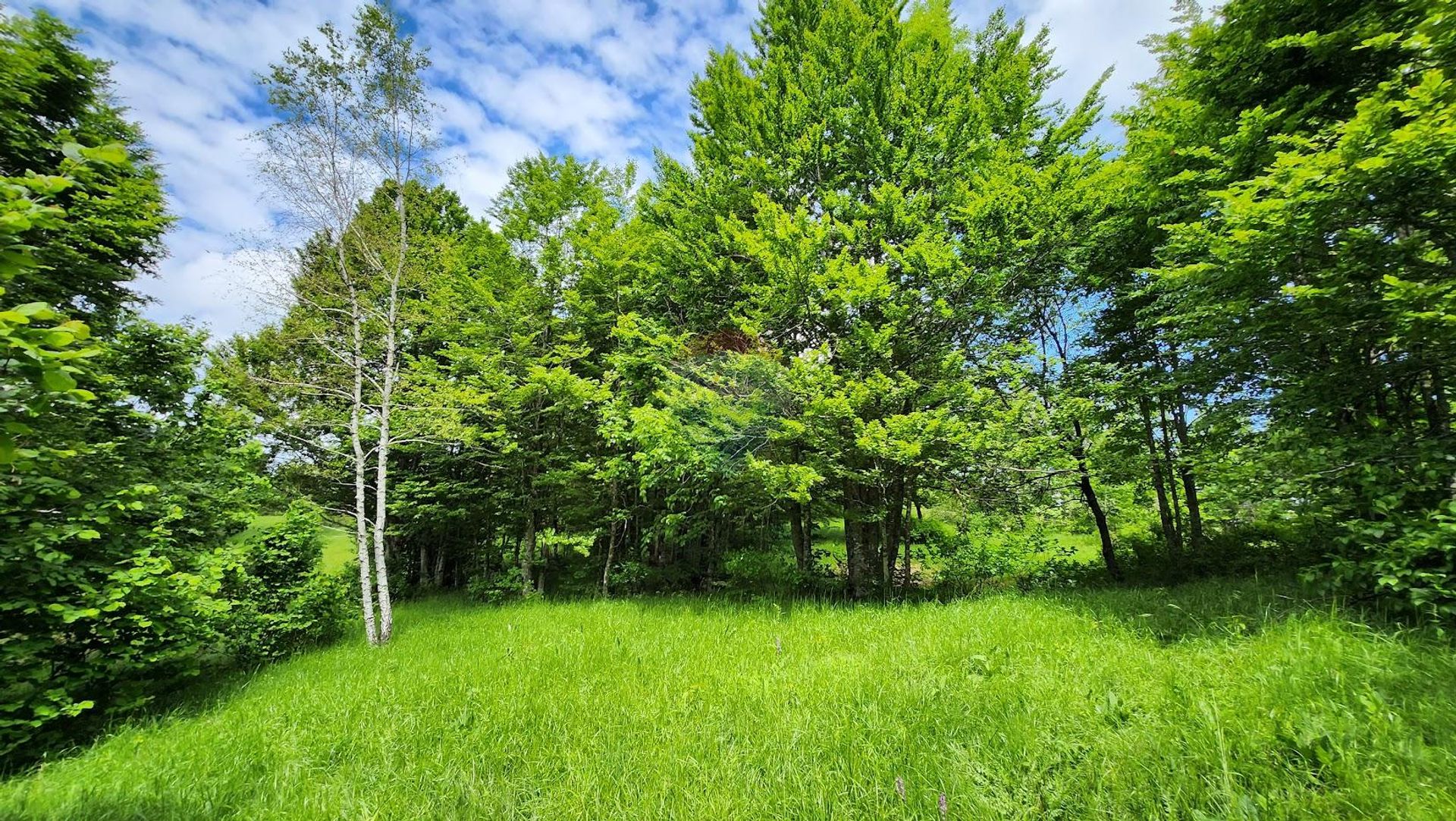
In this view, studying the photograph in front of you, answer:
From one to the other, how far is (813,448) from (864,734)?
18.0 feet

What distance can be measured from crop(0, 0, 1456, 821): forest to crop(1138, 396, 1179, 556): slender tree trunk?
12 centimetres

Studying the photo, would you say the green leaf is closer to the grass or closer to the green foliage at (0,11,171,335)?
the grass

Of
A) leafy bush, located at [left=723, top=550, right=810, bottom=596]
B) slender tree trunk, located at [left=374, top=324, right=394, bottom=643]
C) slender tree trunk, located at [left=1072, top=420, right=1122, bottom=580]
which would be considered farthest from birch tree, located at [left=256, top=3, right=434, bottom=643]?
slender tree trunk, located at [left=1072, top=420, right=1122, bottom=580]

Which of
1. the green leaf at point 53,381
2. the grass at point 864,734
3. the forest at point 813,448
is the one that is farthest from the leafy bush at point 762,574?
the green leaf at point 53,381

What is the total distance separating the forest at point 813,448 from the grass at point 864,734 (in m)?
0.04

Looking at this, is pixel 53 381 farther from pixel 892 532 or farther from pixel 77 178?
pixel 892 532

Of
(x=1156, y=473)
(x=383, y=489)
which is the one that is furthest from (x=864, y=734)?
(x=1156, y=473)

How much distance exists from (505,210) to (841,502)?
34.7 ft

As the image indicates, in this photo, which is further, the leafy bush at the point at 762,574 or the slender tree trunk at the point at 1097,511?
the leafy bush at the point at 762,574

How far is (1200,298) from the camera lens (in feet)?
18.1

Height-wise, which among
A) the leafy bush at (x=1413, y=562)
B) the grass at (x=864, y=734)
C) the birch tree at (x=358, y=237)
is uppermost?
the birch tree at (x=358, y=237)

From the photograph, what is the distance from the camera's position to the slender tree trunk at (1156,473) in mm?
8047

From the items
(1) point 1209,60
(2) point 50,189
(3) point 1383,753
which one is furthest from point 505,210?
(3) point 1383,753

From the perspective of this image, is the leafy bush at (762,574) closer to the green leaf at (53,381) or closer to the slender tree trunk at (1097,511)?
the slender tree trunk at (1097,511)
